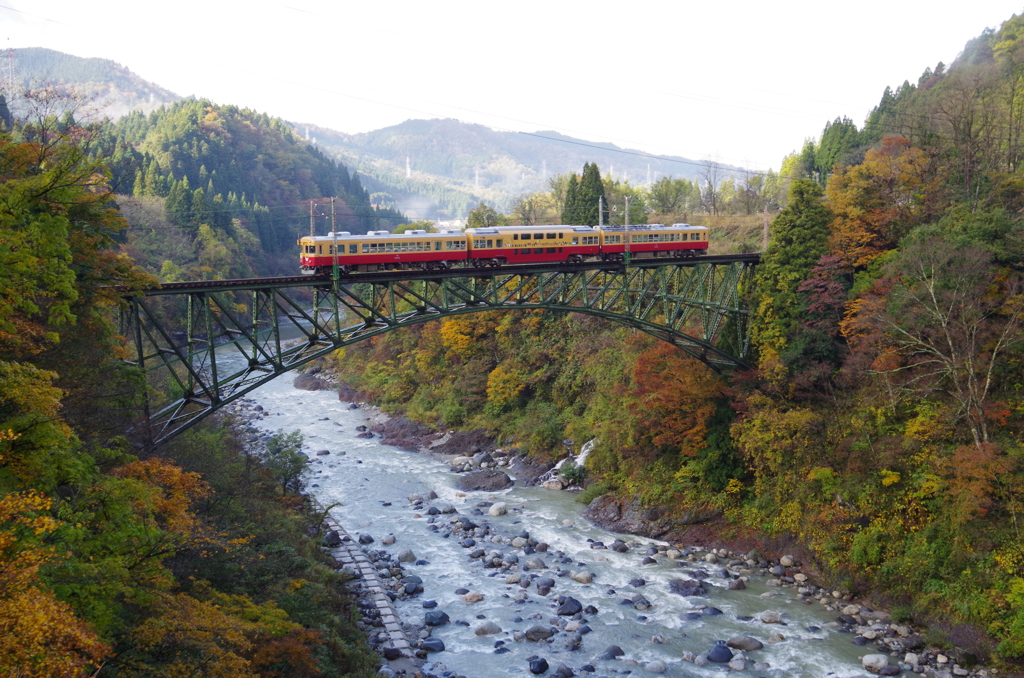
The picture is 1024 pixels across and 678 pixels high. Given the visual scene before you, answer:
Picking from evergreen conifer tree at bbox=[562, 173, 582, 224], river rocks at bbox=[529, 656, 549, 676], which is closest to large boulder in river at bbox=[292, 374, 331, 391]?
evergreen conifer tree at bbox=[562, 173, 582, 224]

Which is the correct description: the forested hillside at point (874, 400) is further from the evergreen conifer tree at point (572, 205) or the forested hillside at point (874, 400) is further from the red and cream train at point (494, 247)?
the evergreen conifer tree at point (572, 205)

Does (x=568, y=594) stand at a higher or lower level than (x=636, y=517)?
lower

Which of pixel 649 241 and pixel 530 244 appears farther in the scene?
pixel 649 241

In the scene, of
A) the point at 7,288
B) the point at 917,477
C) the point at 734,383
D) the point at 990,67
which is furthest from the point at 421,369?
the point at 990,67

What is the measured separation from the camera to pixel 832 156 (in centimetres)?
5528

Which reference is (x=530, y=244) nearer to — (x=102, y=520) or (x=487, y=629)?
(x=487, y=629)

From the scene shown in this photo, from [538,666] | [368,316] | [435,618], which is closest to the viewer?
[538,666]

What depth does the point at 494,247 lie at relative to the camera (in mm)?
28500

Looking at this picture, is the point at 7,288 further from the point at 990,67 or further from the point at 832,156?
the point at 990,67

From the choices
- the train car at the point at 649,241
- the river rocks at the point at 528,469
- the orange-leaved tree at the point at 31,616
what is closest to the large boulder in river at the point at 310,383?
the river rocks at the point at 528,469

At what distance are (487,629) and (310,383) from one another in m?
40.6

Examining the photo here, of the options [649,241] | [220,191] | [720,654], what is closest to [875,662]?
[720,654]

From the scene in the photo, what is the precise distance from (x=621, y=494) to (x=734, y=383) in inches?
258

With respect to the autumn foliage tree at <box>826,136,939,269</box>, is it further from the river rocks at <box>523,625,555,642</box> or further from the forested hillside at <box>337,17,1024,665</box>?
the river rocks at <box>523,625,555,642</box>
